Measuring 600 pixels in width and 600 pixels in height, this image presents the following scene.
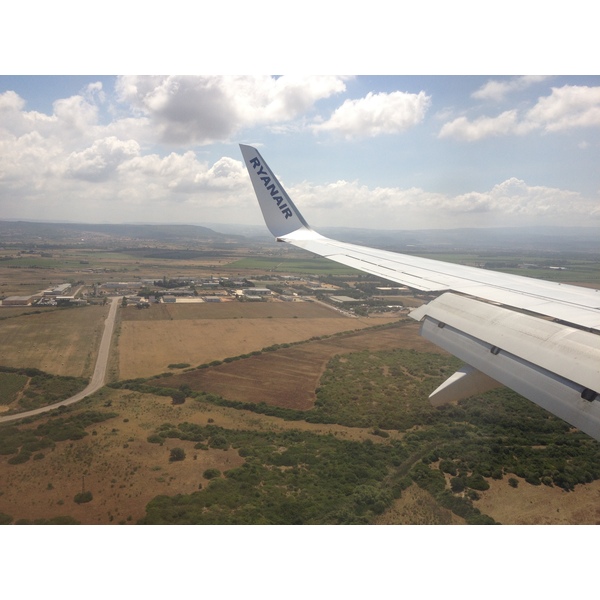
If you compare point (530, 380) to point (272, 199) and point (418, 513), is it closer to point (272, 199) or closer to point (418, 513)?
point (418, 513)

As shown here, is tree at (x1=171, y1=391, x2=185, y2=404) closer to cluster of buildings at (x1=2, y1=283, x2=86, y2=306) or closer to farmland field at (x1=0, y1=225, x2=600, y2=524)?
farmland field at (x1=0, y1=225, x2=600, y2=524)

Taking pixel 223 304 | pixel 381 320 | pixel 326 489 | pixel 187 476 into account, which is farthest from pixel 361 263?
pixel 223 304

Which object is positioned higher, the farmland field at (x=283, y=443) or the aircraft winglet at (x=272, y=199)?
the aircraft winglet at (x=272, y=199)

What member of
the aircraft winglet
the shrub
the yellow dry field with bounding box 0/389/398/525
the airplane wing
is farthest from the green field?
the airplane wing

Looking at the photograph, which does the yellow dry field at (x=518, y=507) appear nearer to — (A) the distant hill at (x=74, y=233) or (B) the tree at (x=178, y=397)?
(B) the tree at (x=178, y=397)

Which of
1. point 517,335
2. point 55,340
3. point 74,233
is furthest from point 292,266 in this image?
point 74,233

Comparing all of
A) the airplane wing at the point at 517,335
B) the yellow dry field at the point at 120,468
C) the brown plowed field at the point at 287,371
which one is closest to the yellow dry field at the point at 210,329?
the brown plowed field at the point at 287,371
